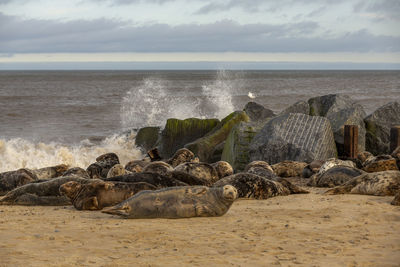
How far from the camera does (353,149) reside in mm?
12117

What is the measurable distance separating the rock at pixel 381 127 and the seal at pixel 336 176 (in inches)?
201

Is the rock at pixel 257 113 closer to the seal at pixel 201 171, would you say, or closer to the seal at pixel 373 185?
the seal at pixel 201 171

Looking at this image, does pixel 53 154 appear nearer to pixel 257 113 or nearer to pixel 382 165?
pixel 257 113

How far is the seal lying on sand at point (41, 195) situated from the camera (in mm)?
7828

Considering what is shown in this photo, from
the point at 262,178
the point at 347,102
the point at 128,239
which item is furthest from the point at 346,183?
the point at 347,102

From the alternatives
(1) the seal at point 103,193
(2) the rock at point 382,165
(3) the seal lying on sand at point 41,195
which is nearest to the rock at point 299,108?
(2) the rock at point 382,165

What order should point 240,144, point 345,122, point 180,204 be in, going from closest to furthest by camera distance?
point 180,204 → point 240,144 → point 345,122

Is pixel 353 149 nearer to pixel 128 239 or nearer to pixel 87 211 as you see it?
pixel 87 211

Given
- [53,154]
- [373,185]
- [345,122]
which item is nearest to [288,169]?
[373,185]

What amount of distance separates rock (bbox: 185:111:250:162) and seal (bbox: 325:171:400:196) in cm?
567

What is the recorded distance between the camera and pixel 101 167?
1129cm

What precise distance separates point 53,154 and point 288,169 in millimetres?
8521

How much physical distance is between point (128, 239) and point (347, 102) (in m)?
11.6

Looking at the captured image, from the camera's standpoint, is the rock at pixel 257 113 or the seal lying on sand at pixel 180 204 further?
the rock at pixel 257 113
